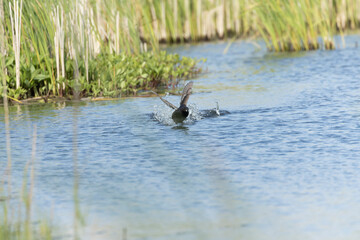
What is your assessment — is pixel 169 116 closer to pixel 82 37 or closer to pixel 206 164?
pixel 82 37

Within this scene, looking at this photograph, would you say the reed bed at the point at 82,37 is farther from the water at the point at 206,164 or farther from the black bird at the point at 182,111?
the black bird at the point at 182,111

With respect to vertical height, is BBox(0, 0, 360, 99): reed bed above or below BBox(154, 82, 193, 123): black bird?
above

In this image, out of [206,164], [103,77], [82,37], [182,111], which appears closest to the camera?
[206,164]

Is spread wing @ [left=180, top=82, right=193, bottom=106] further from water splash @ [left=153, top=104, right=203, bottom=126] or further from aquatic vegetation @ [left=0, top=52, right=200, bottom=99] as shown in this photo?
aquatic vegetation @ [left=0, top=52, right=200, bottom=99]

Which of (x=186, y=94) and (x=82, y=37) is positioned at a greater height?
(x=82, y=37)

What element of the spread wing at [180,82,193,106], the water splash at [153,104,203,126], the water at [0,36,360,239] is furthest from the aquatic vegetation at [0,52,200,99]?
the spread wing at [180,82,193,106]

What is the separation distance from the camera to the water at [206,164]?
4.29m

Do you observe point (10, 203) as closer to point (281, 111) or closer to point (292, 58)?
point (281, 111)

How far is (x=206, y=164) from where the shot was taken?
232 inches

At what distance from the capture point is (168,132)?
748 cm

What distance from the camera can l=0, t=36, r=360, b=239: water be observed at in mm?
4289

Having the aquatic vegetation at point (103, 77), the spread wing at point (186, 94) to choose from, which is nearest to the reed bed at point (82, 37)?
the aquatic vegetation at point (103, 77)

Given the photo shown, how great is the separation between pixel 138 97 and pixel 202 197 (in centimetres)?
557

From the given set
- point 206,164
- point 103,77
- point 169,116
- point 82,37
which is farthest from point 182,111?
point 103,77
